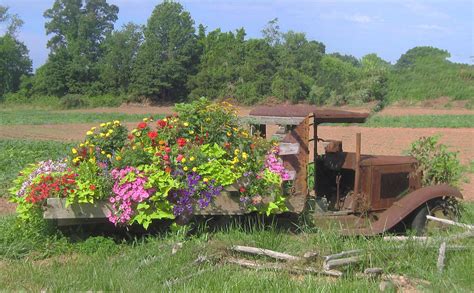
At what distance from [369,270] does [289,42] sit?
7075 cm

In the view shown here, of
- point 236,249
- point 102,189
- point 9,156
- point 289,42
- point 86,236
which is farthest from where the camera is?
point 289,42

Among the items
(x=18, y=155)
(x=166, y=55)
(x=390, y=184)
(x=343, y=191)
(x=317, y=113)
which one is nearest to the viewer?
(x=317, y=113)

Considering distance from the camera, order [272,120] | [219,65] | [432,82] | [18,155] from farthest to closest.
A: [219,65] < [432,82] < [18,155] < [272,120]

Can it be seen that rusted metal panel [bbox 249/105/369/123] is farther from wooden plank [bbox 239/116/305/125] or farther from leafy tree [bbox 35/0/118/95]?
leafy tree [bbox 35/0/118/95]

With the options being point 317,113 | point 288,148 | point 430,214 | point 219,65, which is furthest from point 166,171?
point 219,65

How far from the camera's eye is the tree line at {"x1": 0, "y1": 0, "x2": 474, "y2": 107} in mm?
61062

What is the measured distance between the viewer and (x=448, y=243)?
18.3 ft

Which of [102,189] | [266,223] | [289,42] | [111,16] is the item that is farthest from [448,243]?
[111,16]

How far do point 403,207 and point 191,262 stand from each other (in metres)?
2.62

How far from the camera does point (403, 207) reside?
21.0 ft

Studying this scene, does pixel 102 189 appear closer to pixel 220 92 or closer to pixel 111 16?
pixel 220 92

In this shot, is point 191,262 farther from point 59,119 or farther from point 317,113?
point 59,119

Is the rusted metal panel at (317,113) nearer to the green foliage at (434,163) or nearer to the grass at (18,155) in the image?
the green foliage at (434,163)

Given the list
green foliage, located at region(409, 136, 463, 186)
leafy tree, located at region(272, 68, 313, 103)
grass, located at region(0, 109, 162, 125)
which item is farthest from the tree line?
green foliage, located at region(409, 136, 463, 186)
